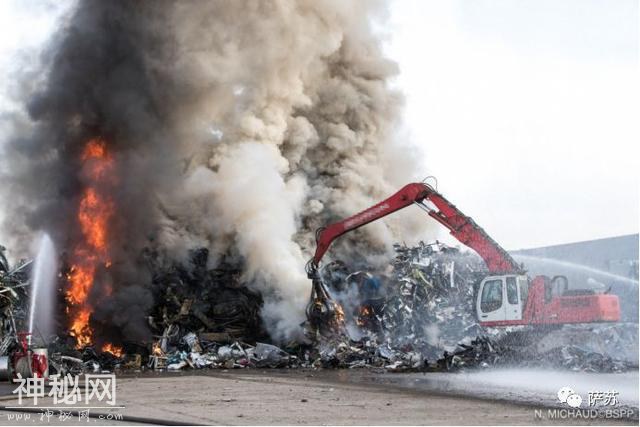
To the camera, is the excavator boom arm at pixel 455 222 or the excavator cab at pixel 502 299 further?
the excavator boom arm at pixel 455 222

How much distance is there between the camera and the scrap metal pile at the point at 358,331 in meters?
17.2

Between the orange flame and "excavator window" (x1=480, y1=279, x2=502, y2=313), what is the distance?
12.9 meters

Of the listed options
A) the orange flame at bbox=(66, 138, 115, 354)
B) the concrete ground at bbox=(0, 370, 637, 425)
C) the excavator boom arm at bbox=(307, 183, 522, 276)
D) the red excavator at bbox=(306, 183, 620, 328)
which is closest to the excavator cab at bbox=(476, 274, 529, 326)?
the red excavator at bbox=(306, 183, 620, 328)

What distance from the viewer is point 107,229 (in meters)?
26.1

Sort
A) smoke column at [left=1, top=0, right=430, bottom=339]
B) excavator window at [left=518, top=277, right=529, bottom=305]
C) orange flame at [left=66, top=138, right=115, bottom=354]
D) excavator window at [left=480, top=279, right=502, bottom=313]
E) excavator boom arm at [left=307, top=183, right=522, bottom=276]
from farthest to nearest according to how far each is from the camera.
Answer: smoke column at [left=1, top=0, right=430, bottom=339], orange flame at [left=66, top=138, right=115, bottom=354], excavator boom arm at [left=307, top=183, right=522, bottom=276], excavator window at [left=480, top=279, right=502, bottom=313], excavator window at [left=518, top=277, right=529, bottom=305]

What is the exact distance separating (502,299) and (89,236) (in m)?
15.4

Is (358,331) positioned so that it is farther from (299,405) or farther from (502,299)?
(299,405)

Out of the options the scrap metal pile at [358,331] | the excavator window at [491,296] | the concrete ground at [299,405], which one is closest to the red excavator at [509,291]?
the excavator window at [491,296]

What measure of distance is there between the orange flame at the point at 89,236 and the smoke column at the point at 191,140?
34 centimetres

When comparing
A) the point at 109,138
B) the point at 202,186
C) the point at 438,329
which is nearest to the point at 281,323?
the point at 438,329

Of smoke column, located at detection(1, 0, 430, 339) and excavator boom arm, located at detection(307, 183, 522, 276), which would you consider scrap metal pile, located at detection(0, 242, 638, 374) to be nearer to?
smoke column, located at detection(1, 0, 430, 339)

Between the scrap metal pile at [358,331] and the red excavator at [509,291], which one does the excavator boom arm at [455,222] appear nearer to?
the red excavator at [509,291]

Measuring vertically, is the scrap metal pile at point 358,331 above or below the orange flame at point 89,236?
below

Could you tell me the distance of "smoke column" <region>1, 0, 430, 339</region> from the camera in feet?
85.7
